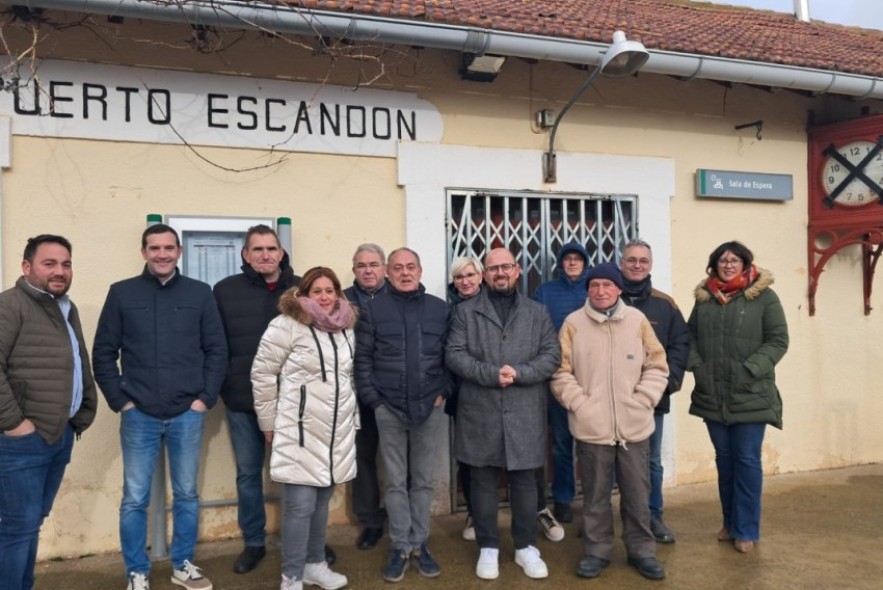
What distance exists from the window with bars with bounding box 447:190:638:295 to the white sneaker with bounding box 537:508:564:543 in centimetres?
152

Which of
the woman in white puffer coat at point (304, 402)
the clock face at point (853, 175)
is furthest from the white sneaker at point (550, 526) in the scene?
the clock face at point (853, 175)

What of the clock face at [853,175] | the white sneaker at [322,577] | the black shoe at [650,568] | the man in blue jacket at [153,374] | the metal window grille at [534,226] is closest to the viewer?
the man in blue jacket at [153,374]

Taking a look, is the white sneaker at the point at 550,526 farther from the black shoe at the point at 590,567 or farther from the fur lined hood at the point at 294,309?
the fur lined hood at the point at 294,309

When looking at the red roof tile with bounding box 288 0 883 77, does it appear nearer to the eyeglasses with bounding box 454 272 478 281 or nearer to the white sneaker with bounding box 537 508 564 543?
the eyeglasses with bounding box 454 272 478 281

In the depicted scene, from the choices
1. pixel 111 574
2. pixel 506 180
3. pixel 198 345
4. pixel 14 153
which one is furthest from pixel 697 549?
pixel 14 153

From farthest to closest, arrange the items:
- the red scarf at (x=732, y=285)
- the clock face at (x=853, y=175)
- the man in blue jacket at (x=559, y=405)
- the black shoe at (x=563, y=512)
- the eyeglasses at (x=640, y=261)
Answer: the clock face at (x=853, y=175), the black shoe at (x=563, y=512), the man in blue jacket at (x=559, y=405), the eyeglasses at (x=640, y=261), the red scarf at (x=732, y=285)

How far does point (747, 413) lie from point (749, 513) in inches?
23.9

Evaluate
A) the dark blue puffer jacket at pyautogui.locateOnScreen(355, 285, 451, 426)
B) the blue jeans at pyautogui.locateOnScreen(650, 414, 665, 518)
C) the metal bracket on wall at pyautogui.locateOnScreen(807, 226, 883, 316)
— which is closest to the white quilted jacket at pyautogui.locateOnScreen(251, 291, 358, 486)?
the dark blue puffer jacket at pyautogui.locateOnScreen(355, 285, 451, 426)

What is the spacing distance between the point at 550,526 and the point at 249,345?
2.14 m

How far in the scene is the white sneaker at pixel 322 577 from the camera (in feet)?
11.7

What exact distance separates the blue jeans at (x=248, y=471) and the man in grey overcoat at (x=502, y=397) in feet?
3.81

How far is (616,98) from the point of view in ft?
17.2

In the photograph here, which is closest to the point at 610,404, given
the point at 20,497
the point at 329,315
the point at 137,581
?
the point at 329,315

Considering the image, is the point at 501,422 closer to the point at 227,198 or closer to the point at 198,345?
the point at 198,345
